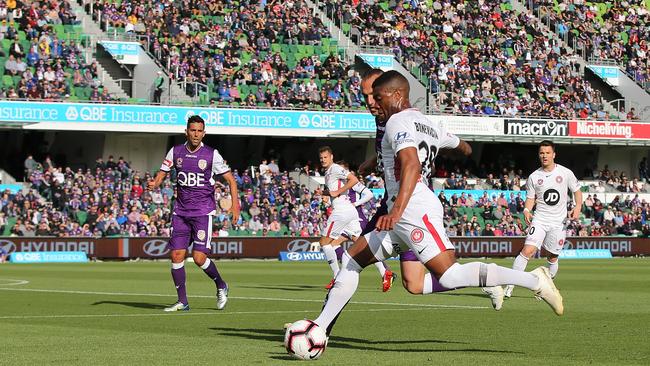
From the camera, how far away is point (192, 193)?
53.6ft

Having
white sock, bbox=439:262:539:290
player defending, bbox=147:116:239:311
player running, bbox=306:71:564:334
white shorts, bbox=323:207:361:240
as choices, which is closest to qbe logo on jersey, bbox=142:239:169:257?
white shorts, bbox=323:207:361:240

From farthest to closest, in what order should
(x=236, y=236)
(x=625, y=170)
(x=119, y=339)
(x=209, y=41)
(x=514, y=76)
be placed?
1. (x=625, y=170)
2. (x=514, y=76)
3. (x=209, y=41)
4. (x=236, y=236)
5. (x=119, y=339)

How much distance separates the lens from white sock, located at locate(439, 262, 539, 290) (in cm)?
998

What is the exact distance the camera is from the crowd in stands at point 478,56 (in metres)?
56.9

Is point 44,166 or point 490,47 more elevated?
point 490,47

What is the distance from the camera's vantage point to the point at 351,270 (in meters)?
10.5

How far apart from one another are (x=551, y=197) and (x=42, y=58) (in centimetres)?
3012

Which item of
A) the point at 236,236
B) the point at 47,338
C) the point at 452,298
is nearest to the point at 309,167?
the point at 236,236

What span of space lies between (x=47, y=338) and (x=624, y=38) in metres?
57.4

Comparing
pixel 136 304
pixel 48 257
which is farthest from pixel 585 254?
pixel 136 304

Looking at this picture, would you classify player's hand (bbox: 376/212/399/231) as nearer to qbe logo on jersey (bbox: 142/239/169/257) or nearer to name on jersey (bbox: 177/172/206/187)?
name on jersey (bbox: 177/172/206/187)

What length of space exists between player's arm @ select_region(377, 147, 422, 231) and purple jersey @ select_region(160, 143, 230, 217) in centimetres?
669

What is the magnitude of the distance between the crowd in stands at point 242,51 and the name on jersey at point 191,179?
33762 mm

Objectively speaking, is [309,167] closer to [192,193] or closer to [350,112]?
[350,112]
